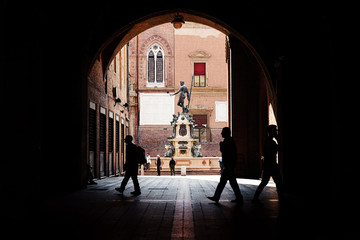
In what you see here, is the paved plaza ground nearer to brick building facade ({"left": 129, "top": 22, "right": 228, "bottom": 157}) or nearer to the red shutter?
brick building facade ({"left": 129, "top": 22, "right": 228, "bottom": 157})

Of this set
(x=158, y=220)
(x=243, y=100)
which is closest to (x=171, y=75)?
(x=243, y=100)

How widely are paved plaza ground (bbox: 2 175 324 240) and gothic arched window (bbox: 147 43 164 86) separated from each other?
33.2 m

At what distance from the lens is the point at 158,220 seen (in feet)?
21.4

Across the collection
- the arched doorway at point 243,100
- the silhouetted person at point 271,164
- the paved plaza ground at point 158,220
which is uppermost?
the arched doorway at point 243,100

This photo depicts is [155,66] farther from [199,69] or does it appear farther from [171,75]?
[199,69]

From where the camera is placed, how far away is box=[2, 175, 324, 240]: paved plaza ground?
210 inches

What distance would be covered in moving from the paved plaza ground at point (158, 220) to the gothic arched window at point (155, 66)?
109 feet

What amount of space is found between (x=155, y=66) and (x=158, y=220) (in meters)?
36.2

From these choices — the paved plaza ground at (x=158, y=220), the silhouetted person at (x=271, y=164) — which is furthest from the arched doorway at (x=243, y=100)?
the silhouetted person at (x=271, y=164)

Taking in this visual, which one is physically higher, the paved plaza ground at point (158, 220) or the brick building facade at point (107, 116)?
the brick building facade at point (107, 116)

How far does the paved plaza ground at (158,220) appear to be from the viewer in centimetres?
534

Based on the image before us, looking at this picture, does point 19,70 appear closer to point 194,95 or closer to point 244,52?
point 244,52

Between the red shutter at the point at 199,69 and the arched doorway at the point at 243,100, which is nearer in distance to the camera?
the arched doorway at the point at 243,100

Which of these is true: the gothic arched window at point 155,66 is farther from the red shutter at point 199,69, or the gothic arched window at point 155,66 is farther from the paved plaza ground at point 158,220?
the paved plaza ground at point 158,220
